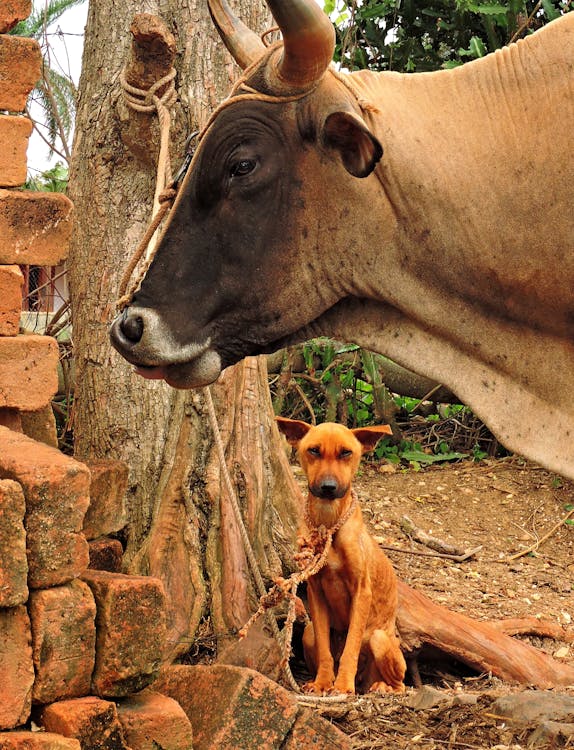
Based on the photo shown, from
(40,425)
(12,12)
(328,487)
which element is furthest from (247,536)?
(12,12)

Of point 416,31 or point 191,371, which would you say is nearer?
point 191,371

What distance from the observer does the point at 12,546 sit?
2.63 meters

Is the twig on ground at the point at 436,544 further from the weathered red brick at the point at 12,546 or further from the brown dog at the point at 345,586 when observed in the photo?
the weathered red brick at the point at 12,546

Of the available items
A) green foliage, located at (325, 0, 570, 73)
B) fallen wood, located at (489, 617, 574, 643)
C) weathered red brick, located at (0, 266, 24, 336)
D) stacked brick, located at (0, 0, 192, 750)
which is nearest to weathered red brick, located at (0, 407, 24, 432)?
weathered red brick, located at (0, 266, 24, 336)

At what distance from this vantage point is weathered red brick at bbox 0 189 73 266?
3.58 meters

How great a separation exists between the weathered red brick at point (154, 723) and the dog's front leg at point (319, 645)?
1.44 meters

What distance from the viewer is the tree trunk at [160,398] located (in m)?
4.46

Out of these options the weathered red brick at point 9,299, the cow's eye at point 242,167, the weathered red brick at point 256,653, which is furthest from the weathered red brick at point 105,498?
the cow's eye at point 242,167

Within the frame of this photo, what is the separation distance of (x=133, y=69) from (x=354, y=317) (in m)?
1.88

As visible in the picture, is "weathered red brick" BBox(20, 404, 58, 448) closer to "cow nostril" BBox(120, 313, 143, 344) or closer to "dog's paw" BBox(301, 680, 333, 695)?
"cow nostril" BBox(120, 313, 143, 344)

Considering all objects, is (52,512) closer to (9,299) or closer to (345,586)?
(9,299)

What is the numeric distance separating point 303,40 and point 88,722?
73.1 inches

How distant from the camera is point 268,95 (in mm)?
2943

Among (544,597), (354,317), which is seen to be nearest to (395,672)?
(544,597)
